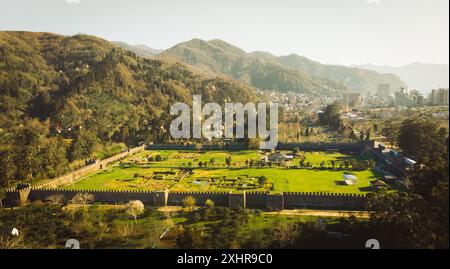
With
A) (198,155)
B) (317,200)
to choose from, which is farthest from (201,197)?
(198,155)

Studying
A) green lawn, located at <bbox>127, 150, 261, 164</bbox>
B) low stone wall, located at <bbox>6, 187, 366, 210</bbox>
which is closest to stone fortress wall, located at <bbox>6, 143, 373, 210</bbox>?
low stone wall, located at <bbox>6, 187, 366, 210</bbox>

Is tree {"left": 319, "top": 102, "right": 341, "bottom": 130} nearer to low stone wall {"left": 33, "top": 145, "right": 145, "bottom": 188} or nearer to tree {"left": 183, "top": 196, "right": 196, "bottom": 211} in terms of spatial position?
low stone wall {"left": 33, "top": 145, "right": 145, "bottom": 188}

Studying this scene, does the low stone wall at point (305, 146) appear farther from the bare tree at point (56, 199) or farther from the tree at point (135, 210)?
the tree at point (135, 210)

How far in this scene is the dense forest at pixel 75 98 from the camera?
49.8m

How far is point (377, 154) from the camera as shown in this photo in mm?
49625

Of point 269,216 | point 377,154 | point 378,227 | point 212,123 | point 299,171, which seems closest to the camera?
point 378,227

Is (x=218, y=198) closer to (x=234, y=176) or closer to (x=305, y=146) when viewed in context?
(x=234, y=176)

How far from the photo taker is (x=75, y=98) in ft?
268

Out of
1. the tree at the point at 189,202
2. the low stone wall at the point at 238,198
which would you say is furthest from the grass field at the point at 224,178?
the tree at the point at 189,202

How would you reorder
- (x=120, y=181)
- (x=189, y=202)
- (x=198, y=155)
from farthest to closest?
(x=198, y=155), (x=120, y=181), (x=189, y=202)

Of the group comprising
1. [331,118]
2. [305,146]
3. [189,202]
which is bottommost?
[189,202]
